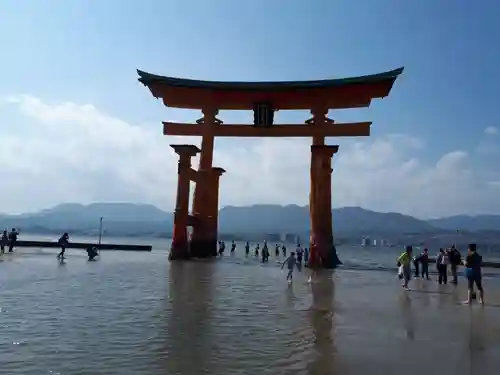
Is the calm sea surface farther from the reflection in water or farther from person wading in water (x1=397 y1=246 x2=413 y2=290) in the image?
person wading in water (x1=397 y1=246 x2=413 y2=290)

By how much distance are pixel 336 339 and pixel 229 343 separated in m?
1.70

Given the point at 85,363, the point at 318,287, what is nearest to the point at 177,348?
the point at 85,363

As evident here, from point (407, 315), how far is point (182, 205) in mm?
19298

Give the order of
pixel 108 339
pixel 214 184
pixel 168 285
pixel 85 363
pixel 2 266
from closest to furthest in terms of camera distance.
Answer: pixel 85 363 < pixel 108 339 < pixel 168 285 < pixel 2 266 < pixel 214 184

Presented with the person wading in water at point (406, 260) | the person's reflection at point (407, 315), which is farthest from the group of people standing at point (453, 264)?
the person's reflection at point (407, 315)

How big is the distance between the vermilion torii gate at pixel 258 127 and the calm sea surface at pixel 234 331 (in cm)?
1203

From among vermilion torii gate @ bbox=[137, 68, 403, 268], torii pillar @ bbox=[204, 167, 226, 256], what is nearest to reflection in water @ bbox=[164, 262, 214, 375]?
vermilion torii gate @ bbox=[137, 68, 403, 268]

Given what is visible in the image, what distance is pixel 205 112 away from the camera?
29.6m

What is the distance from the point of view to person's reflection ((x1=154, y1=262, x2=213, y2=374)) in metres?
6.12

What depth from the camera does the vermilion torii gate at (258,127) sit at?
26.1 meters

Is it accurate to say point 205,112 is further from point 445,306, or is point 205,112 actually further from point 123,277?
point 445,306

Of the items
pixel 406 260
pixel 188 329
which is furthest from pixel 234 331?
pixel 406 260

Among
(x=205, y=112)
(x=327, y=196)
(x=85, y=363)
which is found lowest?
(x=85, y=363)

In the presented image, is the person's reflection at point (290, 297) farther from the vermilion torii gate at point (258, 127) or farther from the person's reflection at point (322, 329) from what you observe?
the vermilion torii gate at point (258, 127)
